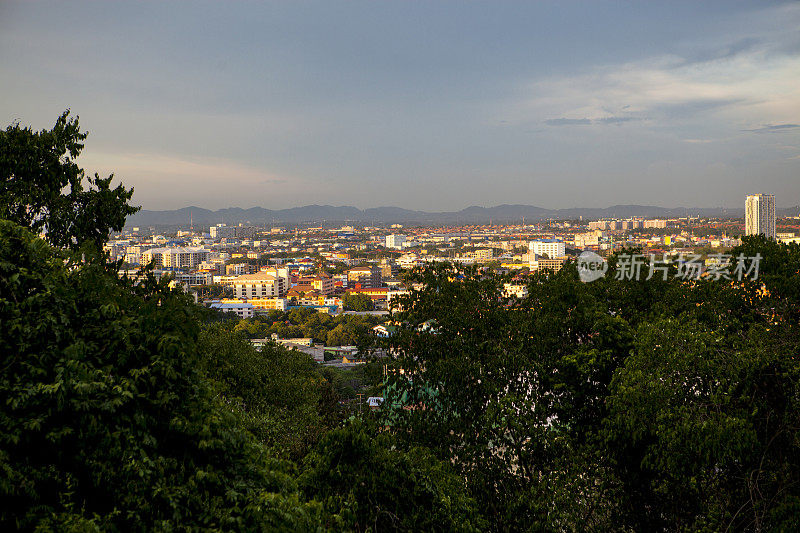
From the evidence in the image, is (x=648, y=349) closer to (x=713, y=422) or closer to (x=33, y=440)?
(x=713, y=422)

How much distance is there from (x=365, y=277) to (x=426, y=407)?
232 feet

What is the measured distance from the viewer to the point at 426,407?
19.1ft

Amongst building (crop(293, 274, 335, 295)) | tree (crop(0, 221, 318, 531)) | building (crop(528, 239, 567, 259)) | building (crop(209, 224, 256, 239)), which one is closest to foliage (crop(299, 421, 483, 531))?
tree (crop(0, 221, 318, 531))

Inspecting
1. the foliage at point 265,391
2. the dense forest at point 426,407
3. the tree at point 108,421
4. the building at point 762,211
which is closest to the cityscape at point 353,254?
the building at point 762,211

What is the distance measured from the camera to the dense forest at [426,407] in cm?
269

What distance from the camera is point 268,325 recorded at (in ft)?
140

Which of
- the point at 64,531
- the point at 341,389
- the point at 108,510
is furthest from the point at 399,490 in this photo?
the point at 341,389

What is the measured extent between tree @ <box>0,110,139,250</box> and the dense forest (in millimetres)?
22

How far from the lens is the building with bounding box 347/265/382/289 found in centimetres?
7339

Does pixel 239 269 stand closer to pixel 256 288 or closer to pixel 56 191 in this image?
pixel 256 288

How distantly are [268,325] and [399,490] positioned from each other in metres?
39.8

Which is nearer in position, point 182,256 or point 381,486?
point 381,486

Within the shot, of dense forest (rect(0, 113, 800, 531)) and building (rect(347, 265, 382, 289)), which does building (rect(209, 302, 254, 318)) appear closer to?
building (rect(347, 265, 382, 289))

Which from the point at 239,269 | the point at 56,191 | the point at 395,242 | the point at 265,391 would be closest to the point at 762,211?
the point at 265,391
